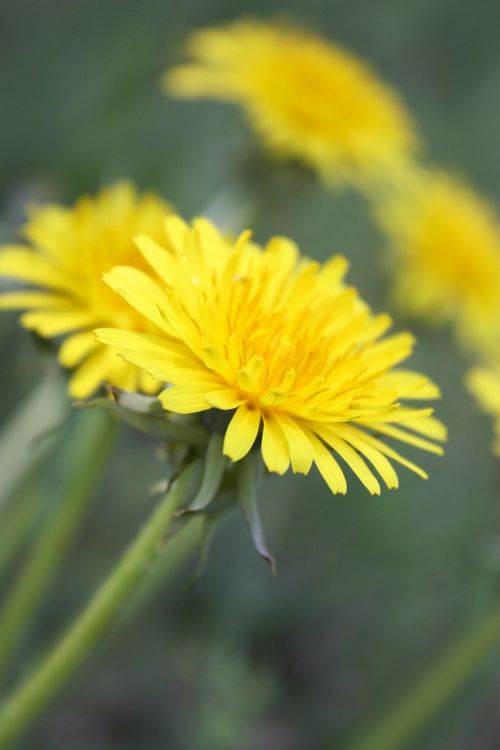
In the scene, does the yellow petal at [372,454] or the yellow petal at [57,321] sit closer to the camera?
the yellow petal at [372,454]

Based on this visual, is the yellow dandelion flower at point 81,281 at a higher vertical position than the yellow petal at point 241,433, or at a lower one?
higher

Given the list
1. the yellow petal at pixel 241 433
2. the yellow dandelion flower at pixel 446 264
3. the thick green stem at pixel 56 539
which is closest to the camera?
the yellow petal at pixel 241 433

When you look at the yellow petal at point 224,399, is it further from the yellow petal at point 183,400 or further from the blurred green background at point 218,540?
the blurred green background at point 218,540

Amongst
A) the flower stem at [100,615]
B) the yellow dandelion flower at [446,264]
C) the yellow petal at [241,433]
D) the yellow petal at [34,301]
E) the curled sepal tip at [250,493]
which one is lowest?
the flower stem at [100,615]

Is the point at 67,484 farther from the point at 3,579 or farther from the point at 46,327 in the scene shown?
the point at 3,579

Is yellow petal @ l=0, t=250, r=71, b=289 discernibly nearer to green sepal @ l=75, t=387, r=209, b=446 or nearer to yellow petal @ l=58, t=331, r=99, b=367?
yellow petal @ l=58, t=331, r=99, b=367

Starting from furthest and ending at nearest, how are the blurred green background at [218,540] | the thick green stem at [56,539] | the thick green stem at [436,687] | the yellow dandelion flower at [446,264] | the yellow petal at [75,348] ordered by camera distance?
the yellow dandelion flower at [446,264] < the blurred green background at [218,540] < the thick green stem at [436,687] < the thick green stem at [56,539] < the yellow petal at [75,348]

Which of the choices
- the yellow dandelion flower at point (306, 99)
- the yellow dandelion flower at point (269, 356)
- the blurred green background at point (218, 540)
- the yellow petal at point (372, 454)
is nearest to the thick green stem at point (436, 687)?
the blurred green background at point (218, 540)

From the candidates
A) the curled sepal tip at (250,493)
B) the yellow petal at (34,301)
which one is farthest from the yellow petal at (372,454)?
the yellow petal at (34,301)
